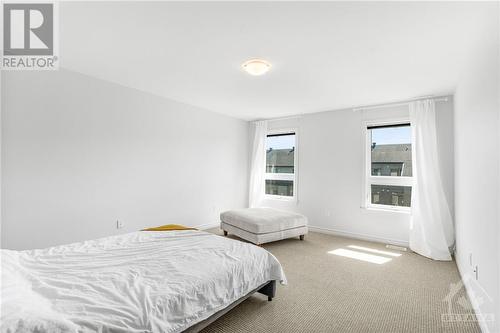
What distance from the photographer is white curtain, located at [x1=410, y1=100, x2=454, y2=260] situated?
3.58 metres

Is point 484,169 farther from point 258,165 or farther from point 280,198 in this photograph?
point 258,165

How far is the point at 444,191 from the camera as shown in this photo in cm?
374

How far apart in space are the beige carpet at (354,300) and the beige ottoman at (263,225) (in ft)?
1.70

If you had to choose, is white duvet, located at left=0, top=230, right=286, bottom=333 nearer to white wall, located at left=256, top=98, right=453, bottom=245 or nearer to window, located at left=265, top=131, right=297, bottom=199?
white wall, located at left=256, top=98, right=453, bottom=245

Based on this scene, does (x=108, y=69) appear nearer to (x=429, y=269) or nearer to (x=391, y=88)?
(x=391, y=88)

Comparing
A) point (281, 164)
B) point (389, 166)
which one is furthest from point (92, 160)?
point (389, 166)

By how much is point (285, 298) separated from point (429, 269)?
2.10 m

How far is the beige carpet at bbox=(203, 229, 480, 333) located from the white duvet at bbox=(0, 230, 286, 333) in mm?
272

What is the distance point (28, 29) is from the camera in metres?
2.20

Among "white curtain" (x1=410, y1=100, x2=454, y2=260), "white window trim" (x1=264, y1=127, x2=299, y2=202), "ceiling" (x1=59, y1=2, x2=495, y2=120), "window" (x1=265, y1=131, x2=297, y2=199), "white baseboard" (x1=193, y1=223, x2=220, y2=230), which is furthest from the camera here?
"window" (x1=265, y1=131, x2=297, y2=199)

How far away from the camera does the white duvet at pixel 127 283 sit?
47.0 inches

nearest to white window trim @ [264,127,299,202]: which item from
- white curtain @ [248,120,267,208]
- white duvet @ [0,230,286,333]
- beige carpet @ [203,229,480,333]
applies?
white curtain @ [248,120,267,208]

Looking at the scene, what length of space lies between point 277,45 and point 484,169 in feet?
6.65

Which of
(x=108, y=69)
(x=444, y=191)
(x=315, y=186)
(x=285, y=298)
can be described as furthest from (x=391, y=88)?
(x=108, y=69)
